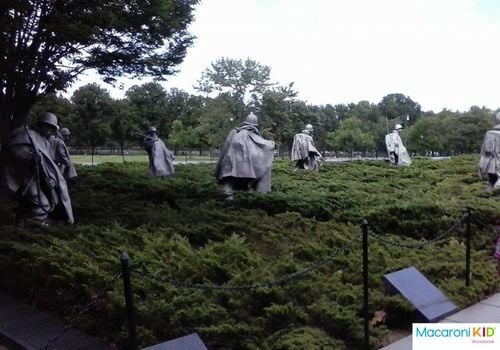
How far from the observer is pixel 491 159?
13.1 metres

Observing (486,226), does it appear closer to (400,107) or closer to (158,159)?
(158,159)

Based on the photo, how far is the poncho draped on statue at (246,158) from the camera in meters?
10.8

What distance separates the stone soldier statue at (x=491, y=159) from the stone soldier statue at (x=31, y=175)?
10.1m

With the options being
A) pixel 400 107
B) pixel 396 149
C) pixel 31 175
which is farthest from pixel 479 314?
pixel 400 107

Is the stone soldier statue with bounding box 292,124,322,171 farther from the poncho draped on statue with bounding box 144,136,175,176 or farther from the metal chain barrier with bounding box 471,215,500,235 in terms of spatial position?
the metal chain barrier with bounding box 471,215,500,235

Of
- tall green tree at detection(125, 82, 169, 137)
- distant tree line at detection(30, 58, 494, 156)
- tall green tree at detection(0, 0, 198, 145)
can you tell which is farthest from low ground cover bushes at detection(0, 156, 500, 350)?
tall green tree at detection(125, 82, 169, 137)

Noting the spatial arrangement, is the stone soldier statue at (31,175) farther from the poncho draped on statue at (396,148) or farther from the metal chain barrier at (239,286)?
the poncho draped on statue at (396,148)

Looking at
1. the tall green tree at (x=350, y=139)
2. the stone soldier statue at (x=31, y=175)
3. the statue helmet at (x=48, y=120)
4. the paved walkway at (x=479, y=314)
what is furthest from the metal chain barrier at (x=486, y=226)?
the tall green tree at (x=350, y=139)

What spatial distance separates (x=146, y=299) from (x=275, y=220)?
376 centimetres

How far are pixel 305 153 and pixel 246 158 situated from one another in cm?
1073

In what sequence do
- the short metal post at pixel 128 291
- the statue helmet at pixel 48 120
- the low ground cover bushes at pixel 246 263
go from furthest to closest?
the statue helmet at pixel 48 120 < the low ground cover bushes at pixel 246 263 < the short metal post at pixel 128 291

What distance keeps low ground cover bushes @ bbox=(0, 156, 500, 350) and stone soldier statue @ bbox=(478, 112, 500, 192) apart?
381cm

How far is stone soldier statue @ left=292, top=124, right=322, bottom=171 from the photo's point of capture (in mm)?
21281

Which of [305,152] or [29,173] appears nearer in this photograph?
[29,173]
